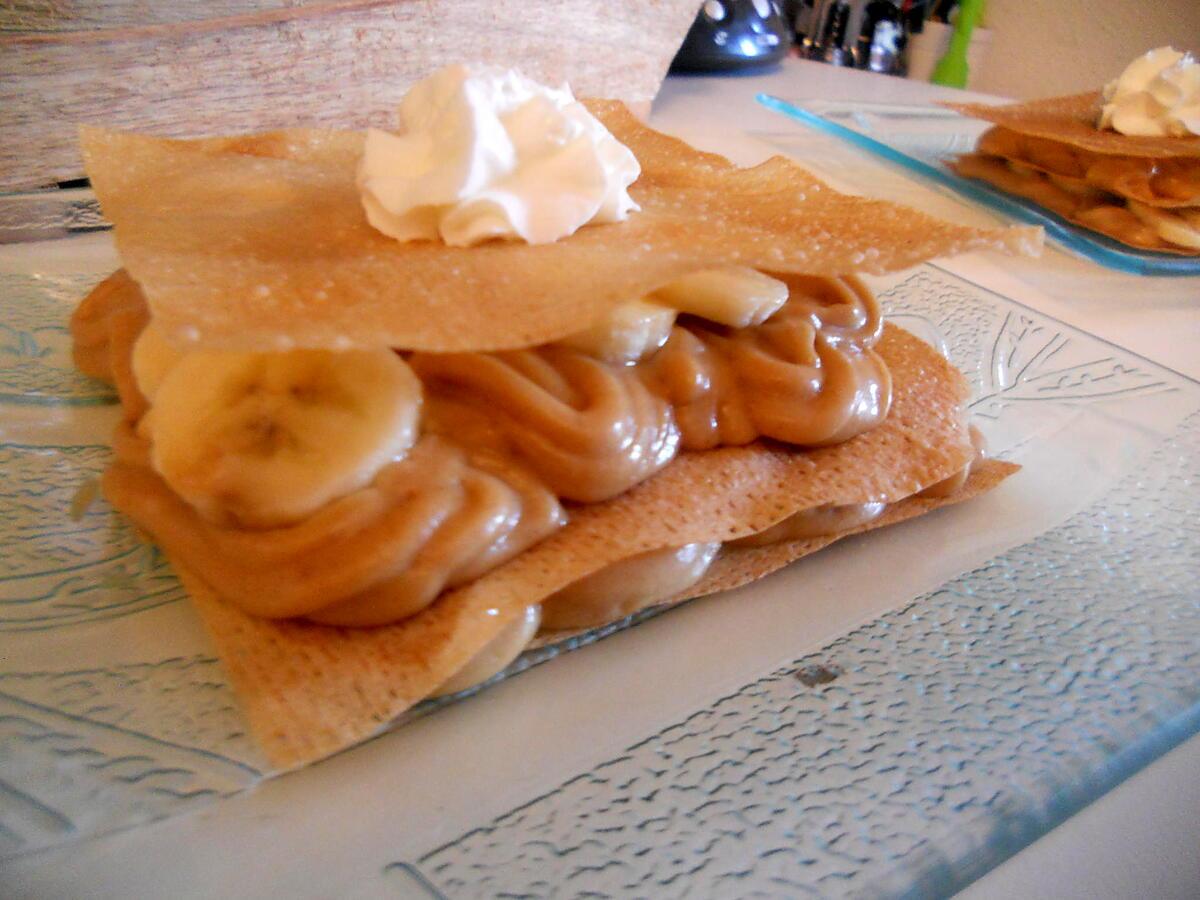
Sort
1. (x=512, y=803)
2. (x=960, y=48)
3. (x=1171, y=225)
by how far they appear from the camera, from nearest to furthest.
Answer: (x=512, y=803), (x=1171, y=225), (x=960, y=48)

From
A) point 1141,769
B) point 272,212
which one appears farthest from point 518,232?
point 1141,769

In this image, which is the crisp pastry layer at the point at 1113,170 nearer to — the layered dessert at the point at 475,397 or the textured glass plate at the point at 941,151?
the textured glass plate at the point at 941,151

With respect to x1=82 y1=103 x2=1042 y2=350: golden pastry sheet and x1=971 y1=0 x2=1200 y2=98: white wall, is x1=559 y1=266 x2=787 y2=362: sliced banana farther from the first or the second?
x1=971 y1=0 x2=1200 y2=98: white wall

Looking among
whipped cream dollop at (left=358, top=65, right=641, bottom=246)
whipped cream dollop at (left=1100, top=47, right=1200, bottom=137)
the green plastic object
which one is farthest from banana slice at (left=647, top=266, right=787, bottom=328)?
the green plastic object

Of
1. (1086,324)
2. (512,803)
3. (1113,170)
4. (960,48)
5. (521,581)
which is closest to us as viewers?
(512,803)

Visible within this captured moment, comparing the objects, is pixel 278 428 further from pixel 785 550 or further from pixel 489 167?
pixel 785 550

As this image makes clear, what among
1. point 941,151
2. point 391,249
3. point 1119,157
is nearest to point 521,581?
point 391,249
